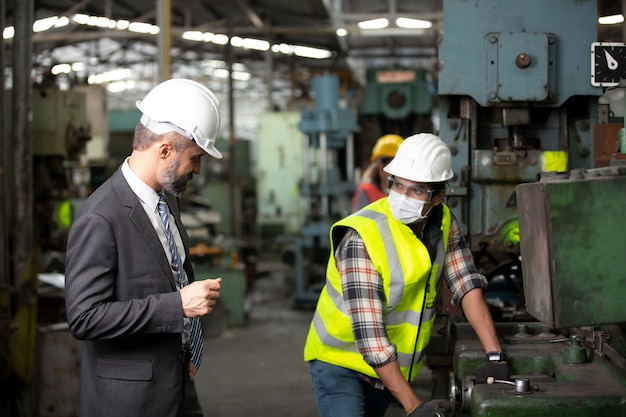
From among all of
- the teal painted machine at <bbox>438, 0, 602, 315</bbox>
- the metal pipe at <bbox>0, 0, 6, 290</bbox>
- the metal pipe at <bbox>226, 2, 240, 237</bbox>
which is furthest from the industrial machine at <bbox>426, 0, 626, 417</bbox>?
the metal pipe at <bbox>226, 2, 240, 237</bbox>

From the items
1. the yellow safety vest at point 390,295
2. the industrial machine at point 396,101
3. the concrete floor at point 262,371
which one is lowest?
the concrete floor at point 262,371

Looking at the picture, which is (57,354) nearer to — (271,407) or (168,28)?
(271,407)

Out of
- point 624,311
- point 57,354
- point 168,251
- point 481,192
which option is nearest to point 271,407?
point 57,354

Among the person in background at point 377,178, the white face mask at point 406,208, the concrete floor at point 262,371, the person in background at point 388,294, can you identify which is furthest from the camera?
the concrete floor at point 262,371

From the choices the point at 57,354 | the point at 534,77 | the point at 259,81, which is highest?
the point at 259,81

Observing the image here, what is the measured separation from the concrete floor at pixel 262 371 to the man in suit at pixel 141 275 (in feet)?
7.69

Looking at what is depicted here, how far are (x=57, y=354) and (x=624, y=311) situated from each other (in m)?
3.27

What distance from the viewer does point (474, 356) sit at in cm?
225

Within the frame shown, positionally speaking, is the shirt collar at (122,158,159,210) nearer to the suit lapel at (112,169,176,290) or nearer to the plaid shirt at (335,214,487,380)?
the suit lapel at (112,169,176,290)

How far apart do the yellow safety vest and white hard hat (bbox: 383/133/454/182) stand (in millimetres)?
126

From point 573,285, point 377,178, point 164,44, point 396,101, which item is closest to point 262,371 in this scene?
point 377,178

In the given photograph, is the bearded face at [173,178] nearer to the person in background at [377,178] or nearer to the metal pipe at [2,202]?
the metal pipe at [2,202]

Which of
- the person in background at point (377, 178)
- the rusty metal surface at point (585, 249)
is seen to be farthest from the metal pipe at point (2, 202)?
the rusty metal surface at point (585, 249)

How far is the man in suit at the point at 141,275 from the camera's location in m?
1.82
